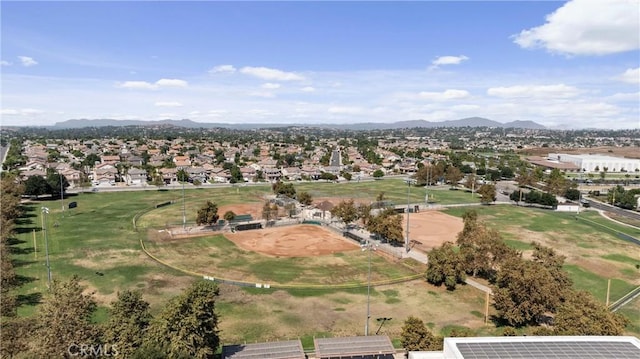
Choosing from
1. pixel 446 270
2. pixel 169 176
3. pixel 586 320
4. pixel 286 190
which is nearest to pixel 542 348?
pixel 586 320

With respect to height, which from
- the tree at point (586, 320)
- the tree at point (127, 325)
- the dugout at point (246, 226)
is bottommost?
the dugout at point (246, 226)

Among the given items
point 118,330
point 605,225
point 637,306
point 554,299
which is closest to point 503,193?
point 605,225

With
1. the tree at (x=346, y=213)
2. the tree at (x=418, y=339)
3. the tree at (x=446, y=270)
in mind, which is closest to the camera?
the tree at (x=418, y=339)

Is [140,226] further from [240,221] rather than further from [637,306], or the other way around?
[637,306]

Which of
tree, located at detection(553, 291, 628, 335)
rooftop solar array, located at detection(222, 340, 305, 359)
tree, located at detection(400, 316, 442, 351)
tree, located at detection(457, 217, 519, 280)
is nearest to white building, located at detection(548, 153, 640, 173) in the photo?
tree, located at detection(457, 217, 519, 280)

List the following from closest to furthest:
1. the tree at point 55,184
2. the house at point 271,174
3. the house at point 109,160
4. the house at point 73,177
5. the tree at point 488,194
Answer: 1. the tree at point 55,184
2. the tree at point 488,194
3. the house at point 73,177
4. the house at point 271,174
5. the house at point 109,160

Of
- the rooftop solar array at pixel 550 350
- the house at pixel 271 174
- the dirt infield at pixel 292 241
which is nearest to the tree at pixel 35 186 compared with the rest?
the dirt infield at pixel 292 241

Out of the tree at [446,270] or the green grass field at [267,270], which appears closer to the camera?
the green grass field at [267,270]

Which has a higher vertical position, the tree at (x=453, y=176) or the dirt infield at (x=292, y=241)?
the tree at (x=453, y=176)

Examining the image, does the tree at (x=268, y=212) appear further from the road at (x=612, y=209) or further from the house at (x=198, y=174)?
the road at (x=612, y=209)
